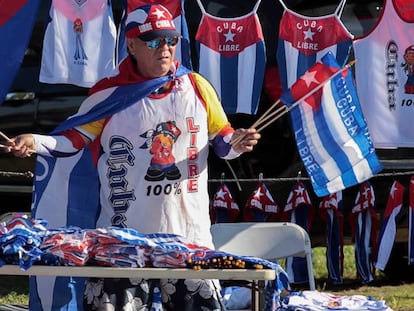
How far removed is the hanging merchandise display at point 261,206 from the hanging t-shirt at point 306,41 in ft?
2.22

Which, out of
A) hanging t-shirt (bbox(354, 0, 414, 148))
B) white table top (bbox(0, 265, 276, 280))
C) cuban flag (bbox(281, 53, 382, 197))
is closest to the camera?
white table top (bbox(0, 265, 276, 280))

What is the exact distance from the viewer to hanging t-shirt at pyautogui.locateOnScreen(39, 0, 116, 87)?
284 inches

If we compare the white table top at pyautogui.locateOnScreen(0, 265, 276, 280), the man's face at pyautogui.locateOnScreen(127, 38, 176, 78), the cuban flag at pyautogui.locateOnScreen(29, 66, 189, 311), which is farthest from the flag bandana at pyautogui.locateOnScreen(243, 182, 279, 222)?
the white table top at pyautogui.locateOnScreen(0, 265, 276, 280)

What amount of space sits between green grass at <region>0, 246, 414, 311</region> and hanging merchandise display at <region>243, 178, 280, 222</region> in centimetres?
69

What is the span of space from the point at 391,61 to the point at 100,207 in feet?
10.1

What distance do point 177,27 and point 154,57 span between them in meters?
2.45

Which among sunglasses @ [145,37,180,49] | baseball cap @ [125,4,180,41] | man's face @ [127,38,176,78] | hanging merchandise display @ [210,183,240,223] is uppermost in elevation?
baseball cap @ [125,4,180,41]

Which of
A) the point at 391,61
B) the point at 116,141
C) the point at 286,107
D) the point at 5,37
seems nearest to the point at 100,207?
the point at 116,141

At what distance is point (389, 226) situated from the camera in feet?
24.2

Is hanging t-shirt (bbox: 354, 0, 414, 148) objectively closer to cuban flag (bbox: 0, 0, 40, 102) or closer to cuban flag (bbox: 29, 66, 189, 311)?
cuban flag (bbox: 0, 0, 40, 102)

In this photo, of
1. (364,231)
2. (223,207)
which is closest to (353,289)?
(364,231)

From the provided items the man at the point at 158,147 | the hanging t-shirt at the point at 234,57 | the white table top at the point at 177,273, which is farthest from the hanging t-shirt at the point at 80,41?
the white table top at the point at 177,273

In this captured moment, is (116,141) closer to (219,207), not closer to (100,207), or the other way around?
(100,207)

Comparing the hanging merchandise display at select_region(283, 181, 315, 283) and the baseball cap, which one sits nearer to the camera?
the baseball cap
